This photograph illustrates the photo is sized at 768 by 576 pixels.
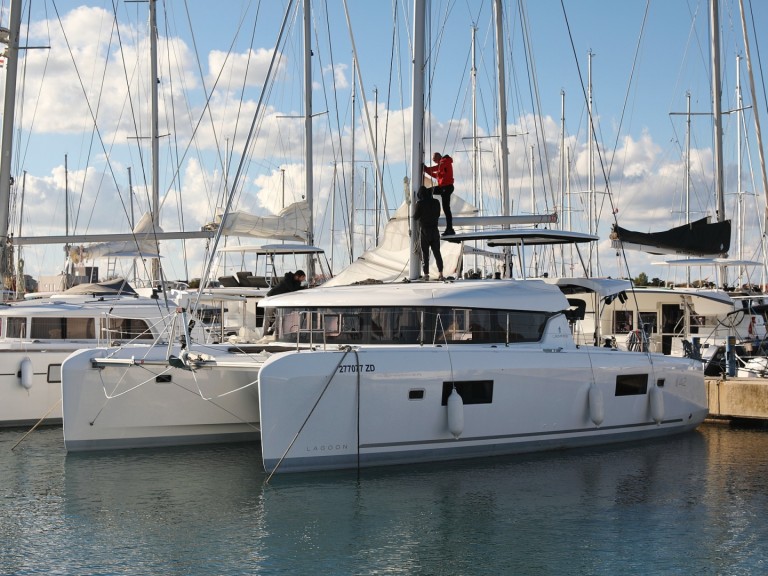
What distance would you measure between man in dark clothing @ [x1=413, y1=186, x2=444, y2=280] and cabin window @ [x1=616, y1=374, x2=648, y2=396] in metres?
3.09

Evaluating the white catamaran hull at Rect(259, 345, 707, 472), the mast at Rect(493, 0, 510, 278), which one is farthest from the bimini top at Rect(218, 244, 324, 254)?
the white catamaran hull at Rect(259, 345, 707, 472)

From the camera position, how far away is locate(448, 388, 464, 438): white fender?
488 inches

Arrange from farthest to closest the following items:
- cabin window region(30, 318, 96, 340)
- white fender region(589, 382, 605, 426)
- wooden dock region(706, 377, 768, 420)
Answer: cabin window region(30, 318, 96, 340) < wooden dock region(706, 377, 768, 420) < white fender region(589, 382, 605, 426)

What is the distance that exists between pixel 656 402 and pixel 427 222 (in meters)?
4.54

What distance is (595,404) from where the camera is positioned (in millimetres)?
13906

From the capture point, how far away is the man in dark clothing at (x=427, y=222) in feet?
47.1

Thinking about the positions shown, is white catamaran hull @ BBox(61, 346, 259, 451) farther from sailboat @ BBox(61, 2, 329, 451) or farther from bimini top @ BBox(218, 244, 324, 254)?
bimini top @ BBox(218, 244, 324, 254)

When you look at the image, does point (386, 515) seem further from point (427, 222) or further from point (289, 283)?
point (289, 283)

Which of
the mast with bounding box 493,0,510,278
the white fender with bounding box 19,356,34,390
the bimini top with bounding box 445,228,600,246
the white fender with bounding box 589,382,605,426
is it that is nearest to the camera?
the white fender with bounding box 589,382,605,426

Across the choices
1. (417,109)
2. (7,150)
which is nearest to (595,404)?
(417,109)

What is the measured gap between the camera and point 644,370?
1473 centimetres

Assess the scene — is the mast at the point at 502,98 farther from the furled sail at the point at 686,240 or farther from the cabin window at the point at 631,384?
the cabin window at the point at 631,384

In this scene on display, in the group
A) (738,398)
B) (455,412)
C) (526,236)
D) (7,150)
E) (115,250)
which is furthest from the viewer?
(115,250)

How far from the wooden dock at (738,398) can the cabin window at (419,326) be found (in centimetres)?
492
